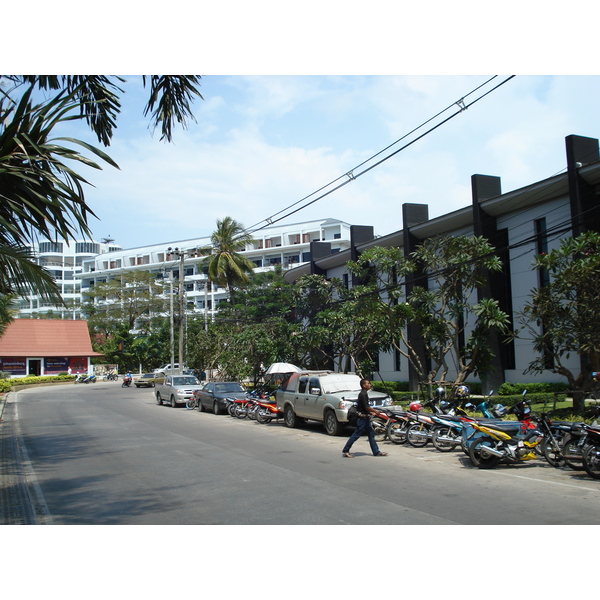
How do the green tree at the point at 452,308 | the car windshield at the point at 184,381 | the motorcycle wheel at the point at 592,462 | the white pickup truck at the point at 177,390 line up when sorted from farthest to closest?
the car windshield at the point at 184,381
the white pickup truck at the point at 177,390
the green tree at the point at 452,308
the motorcycle wheel at the point at 592,462

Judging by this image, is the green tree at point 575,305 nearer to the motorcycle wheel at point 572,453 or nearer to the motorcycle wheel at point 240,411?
the motorcycle wheel at point 572,453

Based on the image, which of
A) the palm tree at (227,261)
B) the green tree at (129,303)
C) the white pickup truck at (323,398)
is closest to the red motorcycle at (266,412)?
the white pickup truck at (323,398)

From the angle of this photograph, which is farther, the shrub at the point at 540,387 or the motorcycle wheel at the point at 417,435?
the shrub at the point at 540,387

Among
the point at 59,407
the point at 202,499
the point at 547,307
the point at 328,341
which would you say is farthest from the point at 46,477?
the point at 59,407

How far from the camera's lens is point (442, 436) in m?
13.6

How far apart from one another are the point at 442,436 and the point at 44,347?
5647cm

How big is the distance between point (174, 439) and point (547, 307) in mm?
11511

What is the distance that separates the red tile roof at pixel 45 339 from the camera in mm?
59344

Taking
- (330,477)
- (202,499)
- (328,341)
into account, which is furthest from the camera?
(328,341)

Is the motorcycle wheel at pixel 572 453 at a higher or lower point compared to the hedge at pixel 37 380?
higher

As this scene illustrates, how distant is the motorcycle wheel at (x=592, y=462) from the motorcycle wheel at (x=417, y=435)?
4.57 metres

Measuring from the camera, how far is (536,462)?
11.6 metres

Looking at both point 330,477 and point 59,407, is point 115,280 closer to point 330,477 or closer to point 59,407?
point 59,407

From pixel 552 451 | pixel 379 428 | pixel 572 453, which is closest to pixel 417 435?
pixel 379 428
